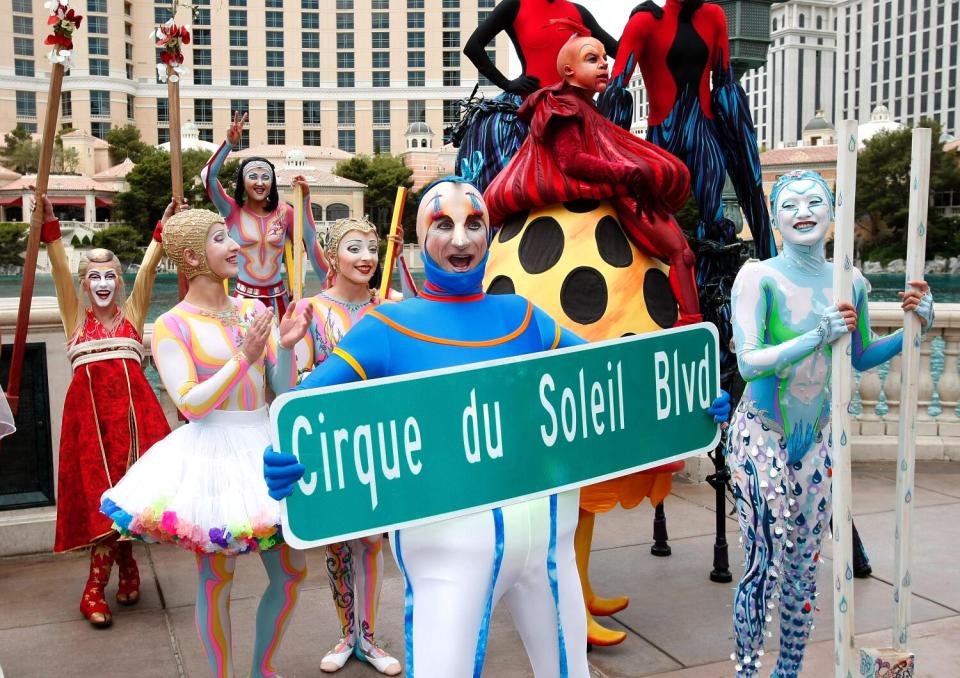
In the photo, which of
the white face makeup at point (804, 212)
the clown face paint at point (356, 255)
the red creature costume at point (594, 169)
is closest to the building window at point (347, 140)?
the clown face paint at point (356, 255)

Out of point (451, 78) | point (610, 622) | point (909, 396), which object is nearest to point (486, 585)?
point (909, 396)

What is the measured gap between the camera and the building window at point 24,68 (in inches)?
4107

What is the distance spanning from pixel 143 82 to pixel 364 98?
82.9ft

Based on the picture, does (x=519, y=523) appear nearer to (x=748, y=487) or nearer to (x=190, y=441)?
(x=748, y=487)

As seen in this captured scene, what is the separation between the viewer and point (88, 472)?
489 cm

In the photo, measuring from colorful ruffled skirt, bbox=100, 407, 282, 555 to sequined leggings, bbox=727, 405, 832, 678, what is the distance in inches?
67.1

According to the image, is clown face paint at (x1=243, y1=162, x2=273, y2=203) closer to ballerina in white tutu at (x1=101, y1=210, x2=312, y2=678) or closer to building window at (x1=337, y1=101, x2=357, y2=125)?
ballerina in white tutu at (x1=101, y1=210, x2=312, y2=678)

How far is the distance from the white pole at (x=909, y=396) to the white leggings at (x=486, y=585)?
120 cm

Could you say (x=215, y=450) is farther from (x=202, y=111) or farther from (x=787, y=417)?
(x=202, y=111)

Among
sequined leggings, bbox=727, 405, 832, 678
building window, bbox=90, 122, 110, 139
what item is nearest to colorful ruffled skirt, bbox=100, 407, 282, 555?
sequined leggings, bbox=727, 405, 832, 678

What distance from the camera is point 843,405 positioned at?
2965 millimetres

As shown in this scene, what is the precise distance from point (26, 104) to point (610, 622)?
4541 inches

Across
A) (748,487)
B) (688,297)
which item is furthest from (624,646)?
(688,297)

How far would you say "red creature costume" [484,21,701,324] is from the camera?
156 inches
